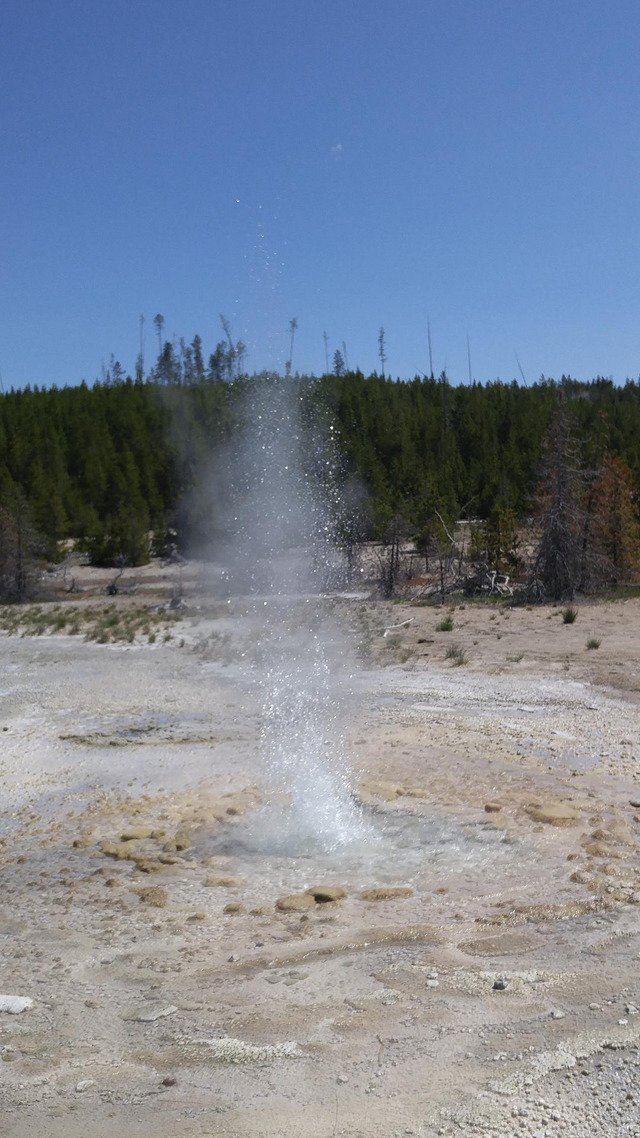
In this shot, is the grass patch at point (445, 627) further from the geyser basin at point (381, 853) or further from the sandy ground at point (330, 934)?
the geyser basin at point (381, 853)

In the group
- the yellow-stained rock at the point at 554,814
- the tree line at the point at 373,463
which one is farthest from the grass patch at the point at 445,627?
the yellow-stained rock at the point at 554,814

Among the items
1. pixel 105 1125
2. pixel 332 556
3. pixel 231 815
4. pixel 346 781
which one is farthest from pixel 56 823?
pixel 332 556

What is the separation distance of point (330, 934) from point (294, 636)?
1371 cm

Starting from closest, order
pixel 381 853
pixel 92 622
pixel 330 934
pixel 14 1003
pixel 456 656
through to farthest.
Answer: pixel 14 1003
pixel 330 934
pixel 381 853
pixel 456 656
pixel 92 622

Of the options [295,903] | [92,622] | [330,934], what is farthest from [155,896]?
[92,622]

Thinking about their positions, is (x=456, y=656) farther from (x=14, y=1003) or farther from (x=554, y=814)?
(x=14, y=1003)

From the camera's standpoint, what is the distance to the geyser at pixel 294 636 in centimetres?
827

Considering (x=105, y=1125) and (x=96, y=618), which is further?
(x=96, y=618)

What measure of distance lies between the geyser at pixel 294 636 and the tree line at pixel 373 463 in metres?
5.67

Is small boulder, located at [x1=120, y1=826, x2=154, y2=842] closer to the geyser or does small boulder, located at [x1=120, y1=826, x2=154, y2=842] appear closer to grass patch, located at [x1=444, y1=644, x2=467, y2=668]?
the geyser

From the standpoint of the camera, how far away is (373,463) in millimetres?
39625

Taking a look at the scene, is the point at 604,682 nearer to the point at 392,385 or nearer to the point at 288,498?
the point at 288,498

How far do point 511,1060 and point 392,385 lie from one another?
5940 centimetres

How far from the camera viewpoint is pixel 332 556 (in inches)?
1158
